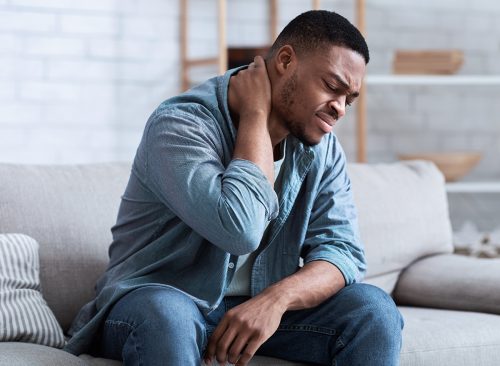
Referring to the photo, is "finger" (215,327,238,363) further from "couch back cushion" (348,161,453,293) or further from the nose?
"couch back cushion" (348,161,453,293)

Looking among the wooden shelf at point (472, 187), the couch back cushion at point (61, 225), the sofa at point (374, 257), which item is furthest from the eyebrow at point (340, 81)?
the wooden shelf at point (472, 187)

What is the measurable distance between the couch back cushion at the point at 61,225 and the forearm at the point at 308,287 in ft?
1.98

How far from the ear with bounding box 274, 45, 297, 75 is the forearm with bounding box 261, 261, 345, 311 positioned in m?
0.43

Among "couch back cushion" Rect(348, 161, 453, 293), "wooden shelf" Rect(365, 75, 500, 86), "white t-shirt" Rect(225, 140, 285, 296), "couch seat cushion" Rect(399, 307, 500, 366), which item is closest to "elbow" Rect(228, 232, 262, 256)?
"white t-shirt" Rect(225, 140, 285, 296)

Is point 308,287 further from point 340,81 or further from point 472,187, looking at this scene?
A: point 472,187

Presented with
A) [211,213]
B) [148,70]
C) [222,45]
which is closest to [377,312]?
[211,213]

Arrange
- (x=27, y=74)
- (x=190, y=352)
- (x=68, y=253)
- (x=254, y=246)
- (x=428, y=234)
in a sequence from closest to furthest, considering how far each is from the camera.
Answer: (x=190, y=352) → (x=254, y=246) → (x=68, y=253) → (x=428, y=234) → (x=27, y=74)

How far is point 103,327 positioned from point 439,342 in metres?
0.82

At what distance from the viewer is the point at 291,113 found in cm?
198

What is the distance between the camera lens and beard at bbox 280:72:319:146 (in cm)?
198

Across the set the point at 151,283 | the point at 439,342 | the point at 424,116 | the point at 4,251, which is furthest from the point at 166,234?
the point at 424,116

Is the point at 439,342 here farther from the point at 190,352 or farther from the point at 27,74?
the point at 27,74

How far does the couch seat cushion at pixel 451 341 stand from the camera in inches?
85.0

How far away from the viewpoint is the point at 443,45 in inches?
174
